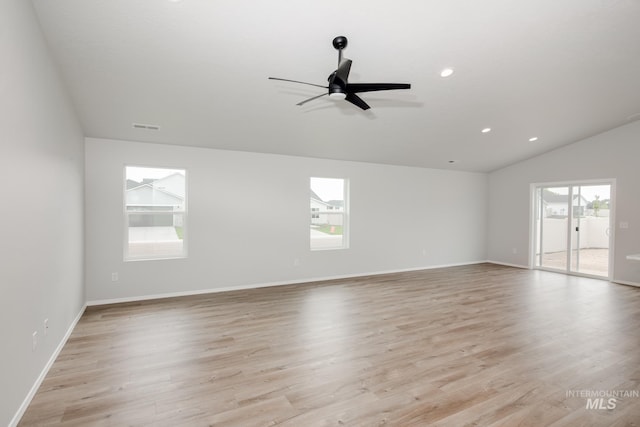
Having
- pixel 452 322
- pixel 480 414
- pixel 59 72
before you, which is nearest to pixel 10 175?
pixel 59 72

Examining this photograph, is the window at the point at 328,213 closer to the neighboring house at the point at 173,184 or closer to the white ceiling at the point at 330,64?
the white ceiling at the point at 330,64

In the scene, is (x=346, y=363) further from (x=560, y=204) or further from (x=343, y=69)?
(x=560, y=204)

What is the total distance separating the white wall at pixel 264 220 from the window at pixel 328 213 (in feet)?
0.59

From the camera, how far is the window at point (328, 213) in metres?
6.09

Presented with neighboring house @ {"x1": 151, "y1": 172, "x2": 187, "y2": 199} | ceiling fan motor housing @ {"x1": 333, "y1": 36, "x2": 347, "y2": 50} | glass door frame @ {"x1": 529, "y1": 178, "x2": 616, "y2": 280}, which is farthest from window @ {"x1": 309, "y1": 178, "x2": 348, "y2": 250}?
glass door frame @ {"x1": 529, "y1": 178, "x2": 616, "y2": 280}

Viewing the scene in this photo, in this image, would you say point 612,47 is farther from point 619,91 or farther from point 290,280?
point 290,280

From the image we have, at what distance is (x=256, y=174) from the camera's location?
215 inches

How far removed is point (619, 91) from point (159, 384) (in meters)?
6.68

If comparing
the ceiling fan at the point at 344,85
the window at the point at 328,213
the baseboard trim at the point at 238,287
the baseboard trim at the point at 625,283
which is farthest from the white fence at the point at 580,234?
the ceiling fan at the point at 344,85

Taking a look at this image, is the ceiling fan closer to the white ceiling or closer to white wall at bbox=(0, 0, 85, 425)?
the white ceiling

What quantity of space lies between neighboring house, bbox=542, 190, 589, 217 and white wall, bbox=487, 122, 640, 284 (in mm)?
353

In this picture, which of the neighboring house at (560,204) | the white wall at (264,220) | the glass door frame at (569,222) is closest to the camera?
the white wall at (264,220)

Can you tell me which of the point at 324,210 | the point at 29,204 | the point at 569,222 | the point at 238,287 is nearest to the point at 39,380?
the point at 29,204

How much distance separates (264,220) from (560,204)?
6.63 m
